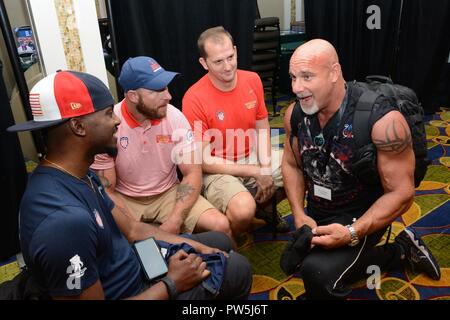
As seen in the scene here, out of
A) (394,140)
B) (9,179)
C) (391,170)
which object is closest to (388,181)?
(391,170)

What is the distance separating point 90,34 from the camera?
2373mm

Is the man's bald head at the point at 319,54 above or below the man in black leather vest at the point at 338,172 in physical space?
above

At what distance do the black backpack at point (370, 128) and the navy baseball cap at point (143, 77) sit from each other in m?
0.95

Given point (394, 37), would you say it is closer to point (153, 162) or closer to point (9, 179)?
point (153, 162)

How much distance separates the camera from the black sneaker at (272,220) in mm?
2486

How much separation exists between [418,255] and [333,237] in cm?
66

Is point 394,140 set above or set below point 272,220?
above

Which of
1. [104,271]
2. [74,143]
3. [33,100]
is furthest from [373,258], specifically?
[33,100]

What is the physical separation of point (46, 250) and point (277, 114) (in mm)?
3898

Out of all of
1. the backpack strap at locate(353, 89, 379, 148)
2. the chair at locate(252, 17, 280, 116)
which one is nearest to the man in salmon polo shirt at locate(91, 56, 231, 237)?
the backpack strap at locate(353, 89, 379, 148)

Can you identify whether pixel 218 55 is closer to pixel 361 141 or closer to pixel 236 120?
pixel 236 120

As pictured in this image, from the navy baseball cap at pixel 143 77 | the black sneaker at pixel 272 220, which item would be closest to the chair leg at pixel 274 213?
the black sneaker at pixel 272 220

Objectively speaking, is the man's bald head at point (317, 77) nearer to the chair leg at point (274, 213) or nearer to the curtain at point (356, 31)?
the chair leg at point (274, 213)

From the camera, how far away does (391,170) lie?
1.60m
